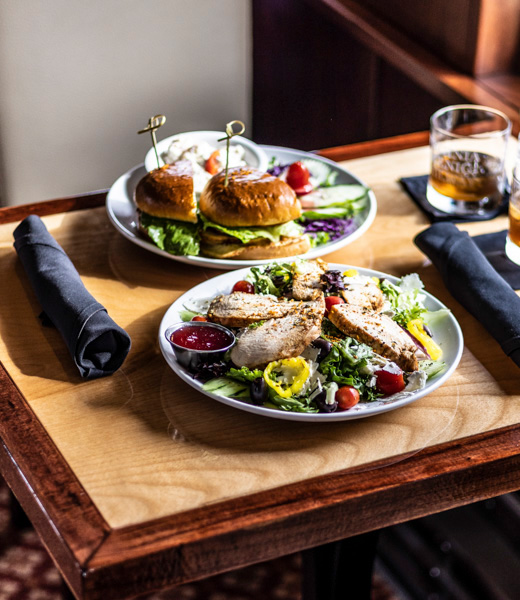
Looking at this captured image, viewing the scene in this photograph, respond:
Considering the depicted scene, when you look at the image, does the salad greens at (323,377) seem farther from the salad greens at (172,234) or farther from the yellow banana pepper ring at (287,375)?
the salad greens at (172,234)

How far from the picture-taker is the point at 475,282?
158 cm

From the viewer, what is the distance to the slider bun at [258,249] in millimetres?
1716

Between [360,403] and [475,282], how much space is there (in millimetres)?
459

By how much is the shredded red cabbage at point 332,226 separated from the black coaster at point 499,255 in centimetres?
30

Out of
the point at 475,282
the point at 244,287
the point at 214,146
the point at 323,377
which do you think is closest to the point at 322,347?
the point at 323,377

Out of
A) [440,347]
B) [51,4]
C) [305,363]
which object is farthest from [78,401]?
[51,4]

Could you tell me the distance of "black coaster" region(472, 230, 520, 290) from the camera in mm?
1717

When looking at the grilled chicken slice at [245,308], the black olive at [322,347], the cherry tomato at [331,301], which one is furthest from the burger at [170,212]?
the black olive at [322,347]

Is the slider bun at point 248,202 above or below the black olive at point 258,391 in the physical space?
above

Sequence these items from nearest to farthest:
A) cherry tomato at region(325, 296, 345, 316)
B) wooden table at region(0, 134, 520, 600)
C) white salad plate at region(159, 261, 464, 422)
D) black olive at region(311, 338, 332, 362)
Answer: wooden table at region(0, 134, 520, 600), white salad plate at region(159, 261, 464, 422), black olive at region(311, 338, 332, 362), cherry tomato at region(325, 296, 345, 316)

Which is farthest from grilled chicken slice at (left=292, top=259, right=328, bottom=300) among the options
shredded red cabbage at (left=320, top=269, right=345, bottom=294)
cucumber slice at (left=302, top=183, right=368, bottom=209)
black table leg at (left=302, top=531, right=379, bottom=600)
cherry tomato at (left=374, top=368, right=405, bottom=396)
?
black table leg at (left=302, top=531, right=379, bottom=600)

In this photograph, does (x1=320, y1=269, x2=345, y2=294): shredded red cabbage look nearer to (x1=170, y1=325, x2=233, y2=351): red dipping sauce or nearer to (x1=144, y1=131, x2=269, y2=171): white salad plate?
(x1=170, y1=325, x2=233, y2=351): red dipping sauce

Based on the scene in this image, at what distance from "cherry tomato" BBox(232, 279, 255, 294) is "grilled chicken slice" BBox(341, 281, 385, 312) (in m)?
0.19

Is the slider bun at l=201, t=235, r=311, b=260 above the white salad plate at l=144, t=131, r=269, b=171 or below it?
below
